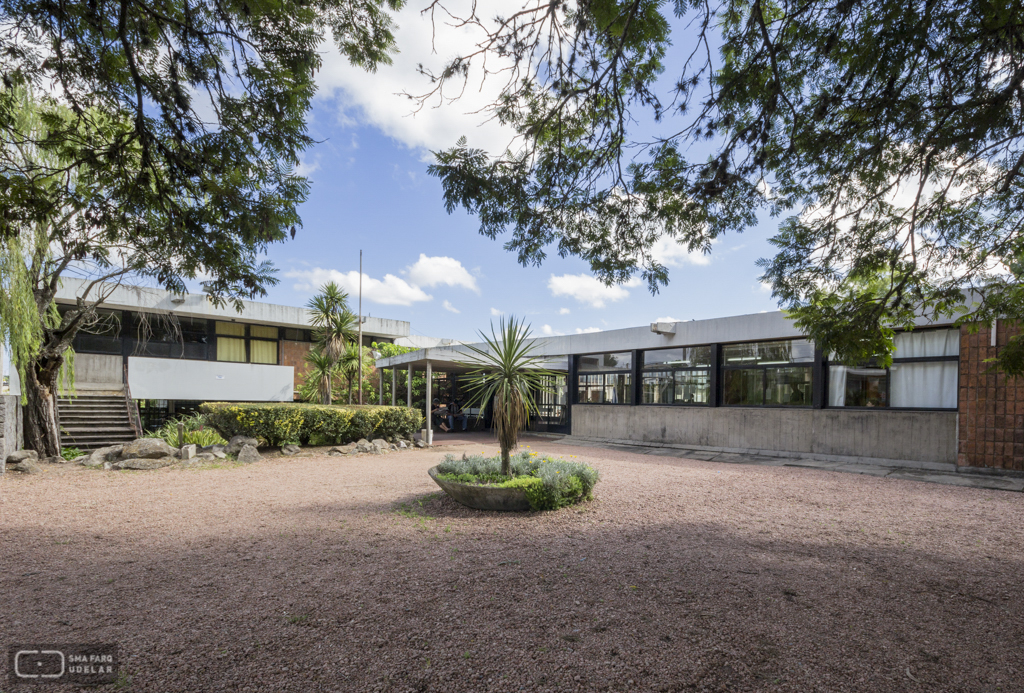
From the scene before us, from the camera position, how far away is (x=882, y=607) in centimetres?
341

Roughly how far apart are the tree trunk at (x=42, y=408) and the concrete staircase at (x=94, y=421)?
2297 millimetres

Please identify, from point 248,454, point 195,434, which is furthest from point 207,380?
point 248,454

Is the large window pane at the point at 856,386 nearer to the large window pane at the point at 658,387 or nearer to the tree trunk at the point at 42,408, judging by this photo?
the large window pane at the point at 658,387

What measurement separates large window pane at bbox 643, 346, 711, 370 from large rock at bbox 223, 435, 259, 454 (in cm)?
992

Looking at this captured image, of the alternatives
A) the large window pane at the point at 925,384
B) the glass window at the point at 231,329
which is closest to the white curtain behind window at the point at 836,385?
the large window pane at the point at 925,384

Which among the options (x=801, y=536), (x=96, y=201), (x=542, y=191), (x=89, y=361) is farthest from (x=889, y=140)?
(x=89, y=361)

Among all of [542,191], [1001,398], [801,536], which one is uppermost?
[542,191]

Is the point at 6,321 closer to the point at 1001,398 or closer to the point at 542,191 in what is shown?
the point at 542,191

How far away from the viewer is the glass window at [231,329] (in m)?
19.0

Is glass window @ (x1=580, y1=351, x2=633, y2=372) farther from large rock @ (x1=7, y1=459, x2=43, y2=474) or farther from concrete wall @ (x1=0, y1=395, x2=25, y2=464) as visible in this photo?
concrete wall @ (x1=0, y1=395, x2=25, y2=464)

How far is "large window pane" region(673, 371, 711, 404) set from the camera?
515 inches

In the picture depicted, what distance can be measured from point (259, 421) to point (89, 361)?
8.74 metres

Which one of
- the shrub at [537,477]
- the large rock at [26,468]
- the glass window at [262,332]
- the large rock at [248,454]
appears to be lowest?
the large rock at [248,454]

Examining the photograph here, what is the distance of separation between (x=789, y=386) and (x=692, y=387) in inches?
93.0
